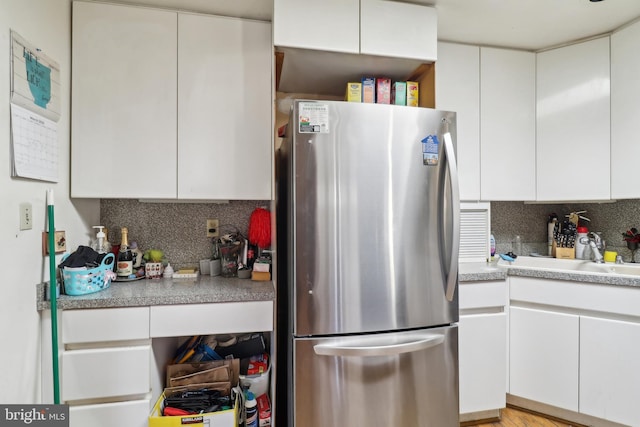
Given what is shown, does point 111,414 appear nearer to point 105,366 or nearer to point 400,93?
point 105,366

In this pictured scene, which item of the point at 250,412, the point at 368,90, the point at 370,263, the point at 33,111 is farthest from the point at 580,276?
the point at 33,111

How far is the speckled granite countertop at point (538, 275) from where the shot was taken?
1627mm

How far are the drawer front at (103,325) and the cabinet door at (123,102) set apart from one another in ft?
1.93

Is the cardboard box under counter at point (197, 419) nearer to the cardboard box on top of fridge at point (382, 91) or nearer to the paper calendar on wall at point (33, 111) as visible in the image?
the paper calendar on wall at point (33, 111)

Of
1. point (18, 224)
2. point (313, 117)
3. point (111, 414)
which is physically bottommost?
point (111, 414)

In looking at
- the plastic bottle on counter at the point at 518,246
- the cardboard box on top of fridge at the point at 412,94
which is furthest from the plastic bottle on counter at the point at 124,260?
the plastic bottle on counter at the point at 518,246

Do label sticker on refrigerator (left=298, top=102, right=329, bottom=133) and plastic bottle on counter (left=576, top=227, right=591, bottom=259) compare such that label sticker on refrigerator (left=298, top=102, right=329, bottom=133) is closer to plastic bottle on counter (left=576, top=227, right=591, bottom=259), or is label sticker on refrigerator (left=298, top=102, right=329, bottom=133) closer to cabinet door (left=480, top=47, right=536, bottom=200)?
cabinet door (left=480, top=47, right=536, bottom=200)

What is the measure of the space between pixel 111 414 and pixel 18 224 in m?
0.88

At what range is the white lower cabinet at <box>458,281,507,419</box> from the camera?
1.75m

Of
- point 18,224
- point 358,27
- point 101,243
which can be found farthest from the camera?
point 101,243

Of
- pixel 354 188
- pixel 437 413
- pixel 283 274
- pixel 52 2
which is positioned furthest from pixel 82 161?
pixel 437 413

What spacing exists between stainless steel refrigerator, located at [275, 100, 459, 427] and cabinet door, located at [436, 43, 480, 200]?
77 centimetres

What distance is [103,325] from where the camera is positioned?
1.34m

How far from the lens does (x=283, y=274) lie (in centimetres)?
169
